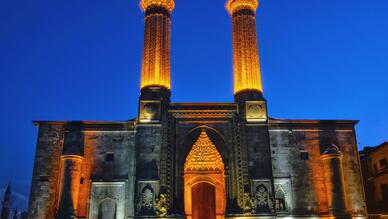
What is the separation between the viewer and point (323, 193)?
21.0 meters

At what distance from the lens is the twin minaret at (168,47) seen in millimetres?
22859

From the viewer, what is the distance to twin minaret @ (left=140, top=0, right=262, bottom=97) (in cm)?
2286

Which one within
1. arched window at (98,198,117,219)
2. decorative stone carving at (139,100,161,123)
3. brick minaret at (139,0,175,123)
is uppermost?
brick minaret at (139,0,175,123)

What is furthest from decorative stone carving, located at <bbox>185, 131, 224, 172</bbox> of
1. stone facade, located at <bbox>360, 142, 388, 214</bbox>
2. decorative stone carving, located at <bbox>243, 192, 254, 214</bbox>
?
stone facade, located at <bbox>360, 142, 388, 214</bbox>

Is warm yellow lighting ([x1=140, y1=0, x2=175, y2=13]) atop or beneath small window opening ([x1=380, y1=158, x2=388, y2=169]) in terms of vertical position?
atop

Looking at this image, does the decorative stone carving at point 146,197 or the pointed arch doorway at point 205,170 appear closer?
the decorative stone carving at point 146,197

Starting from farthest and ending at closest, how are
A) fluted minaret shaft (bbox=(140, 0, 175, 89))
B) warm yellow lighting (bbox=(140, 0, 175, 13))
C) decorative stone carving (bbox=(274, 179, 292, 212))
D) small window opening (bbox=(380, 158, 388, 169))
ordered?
small window opening (bbox=(380, 158, 388, 169)) → warm yellow lighting (bbox=(140, 0, 175, 13)) → fluted minaret shaft (bbox=(140, 0, 175, 89)) → decorative stone carving (bbox=(274, 179, 292, 212))

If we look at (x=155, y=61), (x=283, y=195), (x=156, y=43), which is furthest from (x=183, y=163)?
(x=156, y=43)

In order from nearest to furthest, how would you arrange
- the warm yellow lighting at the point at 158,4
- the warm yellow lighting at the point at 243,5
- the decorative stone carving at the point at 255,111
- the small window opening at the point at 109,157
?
1. the small window opening at the point at 109,157
2. the decorative stone carving at the point at 255,111
3. the warm yellow lighting at the point at 158,4
4. the warm yellow lighting at the point at 243,5

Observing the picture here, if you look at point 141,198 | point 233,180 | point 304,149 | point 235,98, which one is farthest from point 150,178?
point 304,149

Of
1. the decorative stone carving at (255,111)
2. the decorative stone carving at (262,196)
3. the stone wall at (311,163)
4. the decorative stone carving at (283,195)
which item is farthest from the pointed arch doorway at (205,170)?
the stone wall at (311,163)

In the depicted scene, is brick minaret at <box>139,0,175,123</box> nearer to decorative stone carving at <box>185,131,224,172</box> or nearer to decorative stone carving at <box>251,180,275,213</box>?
decorative stone carving at <box>185,131,224,172</box>

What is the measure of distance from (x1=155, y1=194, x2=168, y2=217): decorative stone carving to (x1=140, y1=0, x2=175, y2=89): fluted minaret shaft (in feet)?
19.7

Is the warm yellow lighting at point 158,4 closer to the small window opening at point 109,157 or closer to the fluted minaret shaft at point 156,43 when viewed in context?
the fluted minaret shaft at point 156,43
